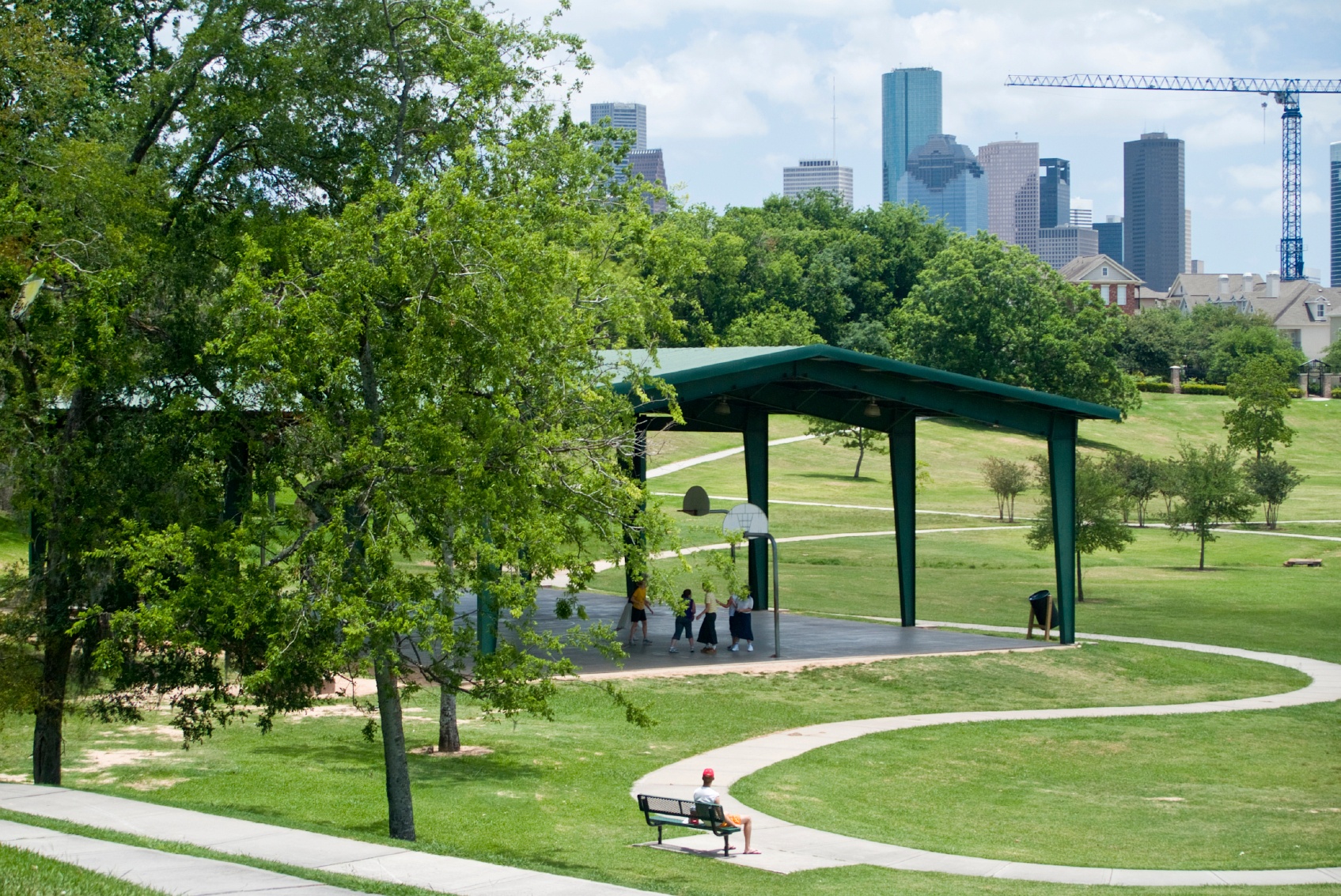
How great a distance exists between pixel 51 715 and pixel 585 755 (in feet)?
21.0

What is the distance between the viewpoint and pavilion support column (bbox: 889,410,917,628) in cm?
3005

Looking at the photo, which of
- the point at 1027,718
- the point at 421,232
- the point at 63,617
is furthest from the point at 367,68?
the point at 1027,718

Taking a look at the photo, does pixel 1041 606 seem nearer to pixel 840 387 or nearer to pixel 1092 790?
pixel 840 387

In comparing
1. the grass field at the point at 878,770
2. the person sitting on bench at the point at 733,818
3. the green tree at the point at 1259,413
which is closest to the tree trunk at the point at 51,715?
the grass field at the point at 878,770

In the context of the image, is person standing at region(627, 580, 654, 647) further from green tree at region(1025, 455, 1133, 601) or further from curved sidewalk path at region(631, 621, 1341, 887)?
green tree at region(1025, 455, 1133, 601)

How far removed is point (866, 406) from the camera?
2984 centimetres

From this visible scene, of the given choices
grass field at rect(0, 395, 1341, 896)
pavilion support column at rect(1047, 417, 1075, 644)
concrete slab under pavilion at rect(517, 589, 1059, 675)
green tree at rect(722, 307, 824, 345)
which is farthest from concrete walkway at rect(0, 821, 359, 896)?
green tree at rect(722, 307, 824, 345)

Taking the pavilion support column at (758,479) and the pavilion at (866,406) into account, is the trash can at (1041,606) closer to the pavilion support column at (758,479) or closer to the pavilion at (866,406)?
the pavilion at (866,406)

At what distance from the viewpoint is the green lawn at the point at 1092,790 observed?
13953 mm

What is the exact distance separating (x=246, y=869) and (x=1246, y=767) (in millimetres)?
13560

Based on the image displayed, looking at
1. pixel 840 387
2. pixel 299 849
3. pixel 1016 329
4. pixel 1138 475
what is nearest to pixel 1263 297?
pixel 1016 329

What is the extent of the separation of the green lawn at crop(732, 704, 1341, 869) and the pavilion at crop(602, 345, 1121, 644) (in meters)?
7.29

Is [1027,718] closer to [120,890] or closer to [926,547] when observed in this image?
[120,890]

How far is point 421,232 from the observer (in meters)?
13.2
